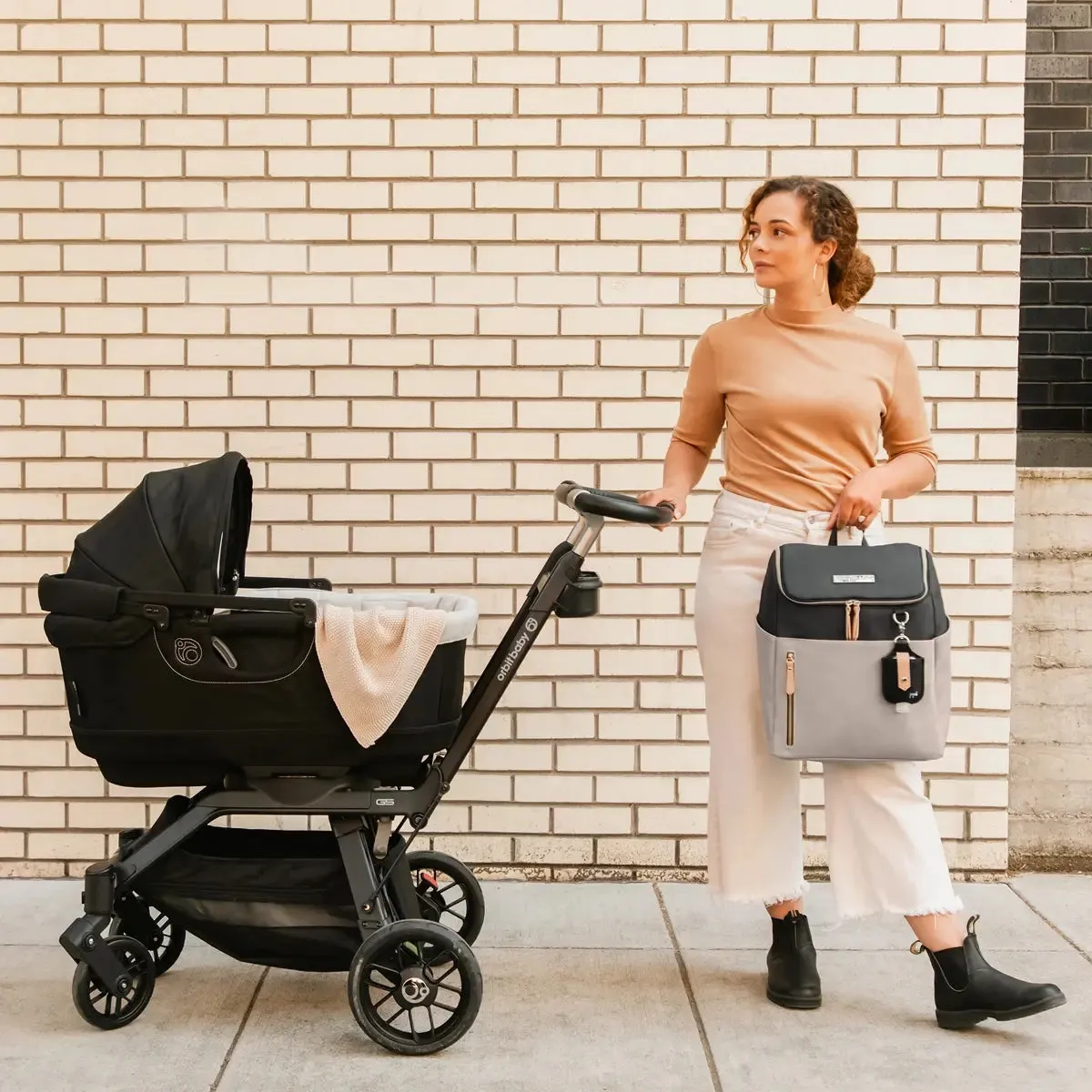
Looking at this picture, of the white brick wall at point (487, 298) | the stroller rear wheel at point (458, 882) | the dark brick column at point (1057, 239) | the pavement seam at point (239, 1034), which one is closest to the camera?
the pavement seam at point (239, 1034)

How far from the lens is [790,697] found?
283cm

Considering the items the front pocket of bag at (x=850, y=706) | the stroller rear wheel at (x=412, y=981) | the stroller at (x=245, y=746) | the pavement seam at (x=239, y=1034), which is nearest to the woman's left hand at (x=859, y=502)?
the front pocket of bag at (x=850, y=706)

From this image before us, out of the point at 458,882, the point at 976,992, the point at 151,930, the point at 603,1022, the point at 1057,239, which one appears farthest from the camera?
the point at 1057,239

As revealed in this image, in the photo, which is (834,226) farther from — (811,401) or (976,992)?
(976,992)

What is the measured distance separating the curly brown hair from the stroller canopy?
1367 millimetres

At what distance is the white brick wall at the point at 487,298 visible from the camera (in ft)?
12.8

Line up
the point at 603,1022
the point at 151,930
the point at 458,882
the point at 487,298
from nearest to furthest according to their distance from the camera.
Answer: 1. the point at 603,1022
2. the point at 151,930
3. the point at 458,882
4. the point at 487,298

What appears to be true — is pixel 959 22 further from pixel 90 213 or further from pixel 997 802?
pixel 90 213

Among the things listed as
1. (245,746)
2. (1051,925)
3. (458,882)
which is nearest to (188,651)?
(245,746)

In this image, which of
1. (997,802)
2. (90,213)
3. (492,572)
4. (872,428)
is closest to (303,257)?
(90,213)

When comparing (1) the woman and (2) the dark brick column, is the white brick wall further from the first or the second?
(1) the woman

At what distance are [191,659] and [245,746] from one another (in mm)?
225

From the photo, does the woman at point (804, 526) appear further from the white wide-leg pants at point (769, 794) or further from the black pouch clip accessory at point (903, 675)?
the black pouch clip accessory at point (903, 675)

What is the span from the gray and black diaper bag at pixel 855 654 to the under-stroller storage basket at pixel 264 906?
1067mm
